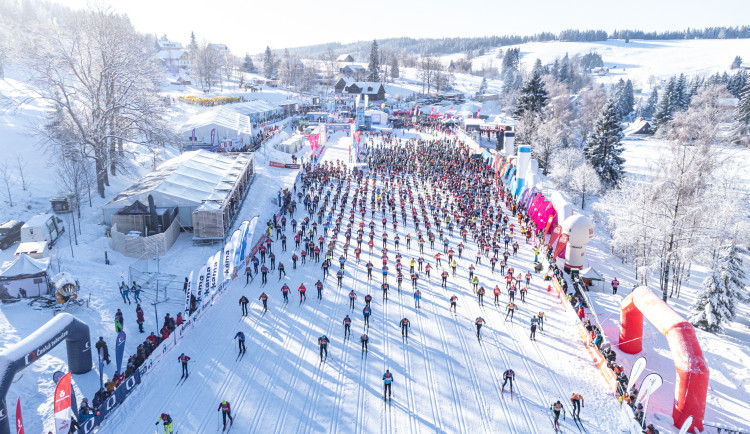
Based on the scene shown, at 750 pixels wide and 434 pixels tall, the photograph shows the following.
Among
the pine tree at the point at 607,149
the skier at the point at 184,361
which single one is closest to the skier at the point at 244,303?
the skier at the point at 184,361

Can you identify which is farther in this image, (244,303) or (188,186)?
(188,186)

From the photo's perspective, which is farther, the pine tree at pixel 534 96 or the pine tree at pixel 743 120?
the pine tree at pixel 534 96

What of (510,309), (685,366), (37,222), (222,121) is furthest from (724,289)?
(222,121)

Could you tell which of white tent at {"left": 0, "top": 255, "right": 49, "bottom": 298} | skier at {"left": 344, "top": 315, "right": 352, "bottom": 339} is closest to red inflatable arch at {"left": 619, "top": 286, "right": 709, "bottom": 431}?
skier at {"left": 344, "top": 315, "right": 352, "bottom": 339}

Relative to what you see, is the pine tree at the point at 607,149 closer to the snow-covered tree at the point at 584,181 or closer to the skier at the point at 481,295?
the snow-covered tree at the point at 584,181

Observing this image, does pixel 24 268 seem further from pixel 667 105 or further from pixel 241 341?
pixel 667 105

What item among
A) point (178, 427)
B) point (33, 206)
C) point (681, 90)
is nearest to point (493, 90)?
point (681, 90)
